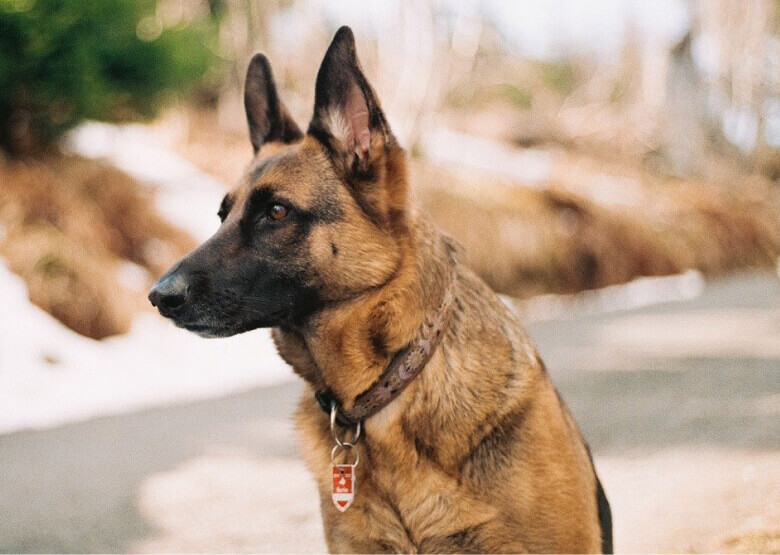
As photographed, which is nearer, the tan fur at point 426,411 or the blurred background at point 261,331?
the tan fur at point 426,411

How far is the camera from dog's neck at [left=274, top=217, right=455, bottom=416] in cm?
229

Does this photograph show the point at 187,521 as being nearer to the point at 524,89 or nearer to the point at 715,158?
the point at 715,158

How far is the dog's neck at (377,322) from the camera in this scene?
229 centimetres

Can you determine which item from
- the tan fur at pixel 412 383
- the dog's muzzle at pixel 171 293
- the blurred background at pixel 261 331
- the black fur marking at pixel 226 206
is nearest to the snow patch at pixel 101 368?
the blurred background at pixel 261 331

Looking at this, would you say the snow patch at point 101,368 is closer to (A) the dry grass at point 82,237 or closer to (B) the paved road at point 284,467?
(A) the dry grass at point 82,237

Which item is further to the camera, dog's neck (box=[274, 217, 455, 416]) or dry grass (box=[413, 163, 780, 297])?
dry grass (box=[413, 163, 780, 297])

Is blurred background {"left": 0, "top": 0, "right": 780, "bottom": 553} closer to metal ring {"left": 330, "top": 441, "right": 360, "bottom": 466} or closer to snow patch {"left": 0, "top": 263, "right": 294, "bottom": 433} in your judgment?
snow patch {"left": 0, "top": 263, "right": 294, "bottom": 433}

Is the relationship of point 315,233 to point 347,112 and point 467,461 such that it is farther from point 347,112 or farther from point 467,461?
point 467,461

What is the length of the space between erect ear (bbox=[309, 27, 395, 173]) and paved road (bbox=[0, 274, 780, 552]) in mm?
1595

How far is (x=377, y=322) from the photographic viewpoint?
7.60 ft

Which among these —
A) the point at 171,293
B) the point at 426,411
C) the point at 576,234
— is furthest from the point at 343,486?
the point at 576,234

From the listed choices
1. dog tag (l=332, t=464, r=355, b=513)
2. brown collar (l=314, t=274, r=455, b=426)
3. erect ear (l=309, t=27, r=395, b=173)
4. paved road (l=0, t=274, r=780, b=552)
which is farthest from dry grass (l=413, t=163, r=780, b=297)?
dog tag (l=332, t=464, r=355, b=513)

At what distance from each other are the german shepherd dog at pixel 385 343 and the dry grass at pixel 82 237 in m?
4.27

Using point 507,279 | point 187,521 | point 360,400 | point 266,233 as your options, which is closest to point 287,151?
point 266,233
